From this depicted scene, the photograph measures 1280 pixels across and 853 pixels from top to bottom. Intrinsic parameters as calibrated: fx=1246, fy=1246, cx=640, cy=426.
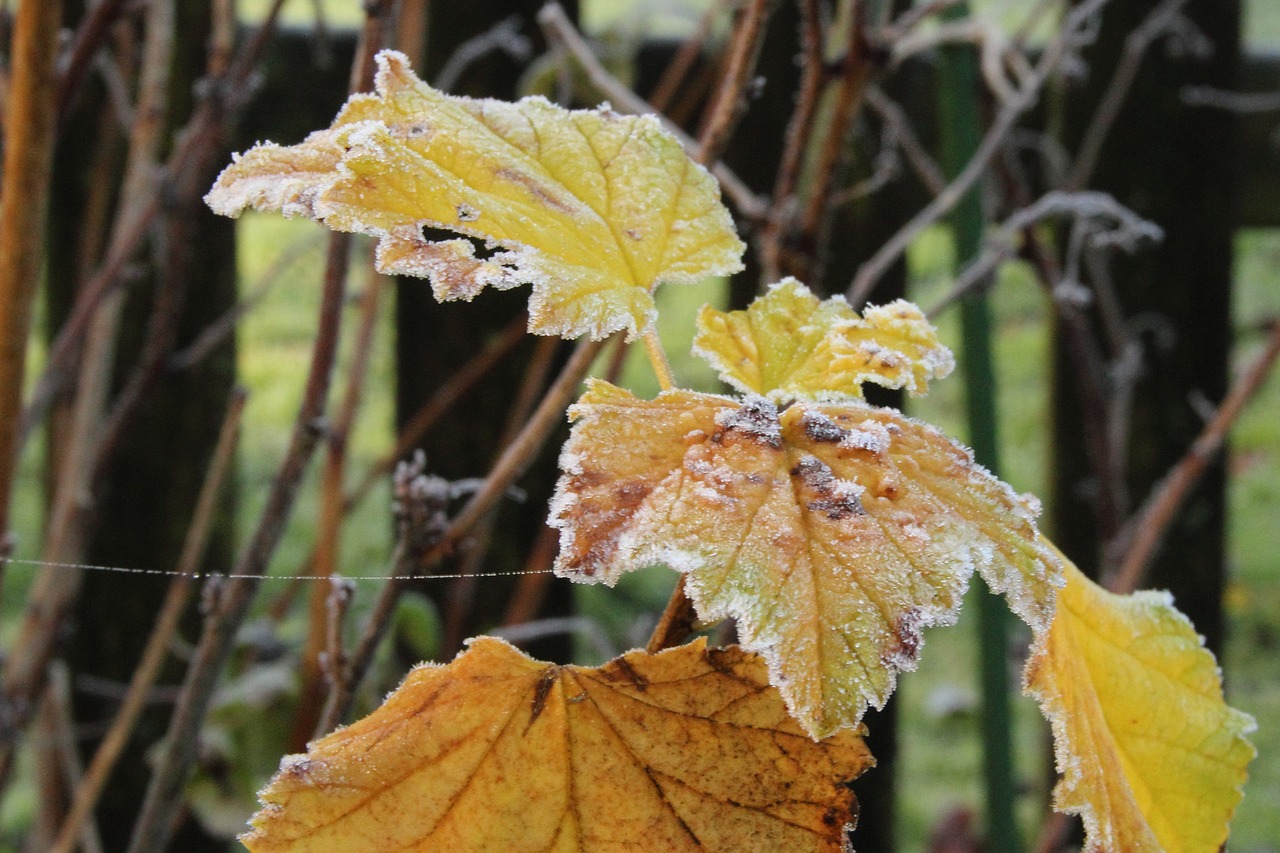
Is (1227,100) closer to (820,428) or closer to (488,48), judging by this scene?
(488,48)

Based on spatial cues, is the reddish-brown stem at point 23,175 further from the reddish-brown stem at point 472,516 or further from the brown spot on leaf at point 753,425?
the brown spot on leaf at point 753,425

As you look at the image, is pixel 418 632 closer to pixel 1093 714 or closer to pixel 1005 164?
pixel 1005 164

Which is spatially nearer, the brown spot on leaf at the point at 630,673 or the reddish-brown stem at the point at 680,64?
the brown spot on leaf at the point at 630,673

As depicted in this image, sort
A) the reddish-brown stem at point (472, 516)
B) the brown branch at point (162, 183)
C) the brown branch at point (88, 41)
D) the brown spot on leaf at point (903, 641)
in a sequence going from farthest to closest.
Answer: the brown branch at point (162, 183), the brown branch at point (88, 41), the reddish-brown stem at point (472, 516), the brown spot on leaf at point (903, 641)

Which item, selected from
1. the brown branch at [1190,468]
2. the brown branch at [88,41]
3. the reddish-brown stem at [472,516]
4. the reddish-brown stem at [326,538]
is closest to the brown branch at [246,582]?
the reddish-brown stem at [472,516]

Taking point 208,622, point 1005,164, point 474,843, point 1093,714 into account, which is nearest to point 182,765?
point 208,622

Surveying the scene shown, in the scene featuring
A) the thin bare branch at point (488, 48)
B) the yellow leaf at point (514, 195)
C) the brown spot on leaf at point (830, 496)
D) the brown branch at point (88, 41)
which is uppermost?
the thin bare branch at point (488, 48)

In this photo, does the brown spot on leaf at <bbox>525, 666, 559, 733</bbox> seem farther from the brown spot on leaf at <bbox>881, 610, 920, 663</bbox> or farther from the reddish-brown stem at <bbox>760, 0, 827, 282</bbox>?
the reddish-brown stem at <bbox>760, 0, 827, 282</bbox>

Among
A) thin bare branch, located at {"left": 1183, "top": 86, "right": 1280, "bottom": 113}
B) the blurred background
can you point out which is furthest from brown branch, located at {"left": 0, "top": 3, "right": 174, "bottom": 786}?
thin bare branch, located at {"left": 1183, "top": 86, "right": 1280, "bottom": 113}
